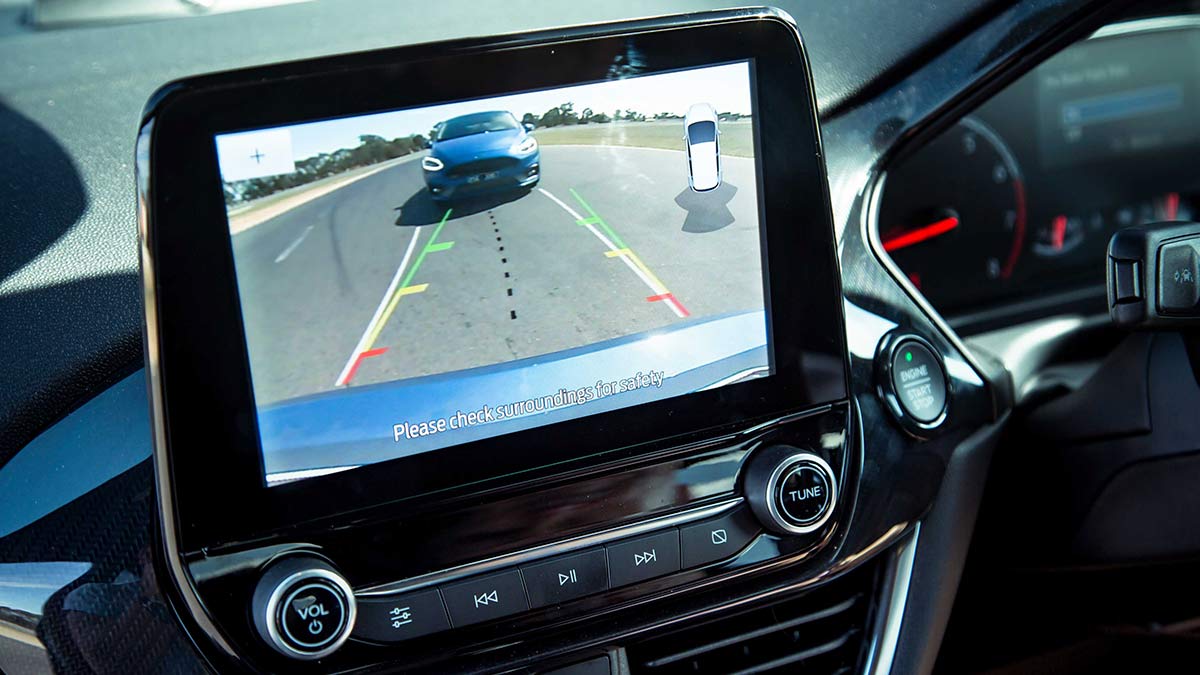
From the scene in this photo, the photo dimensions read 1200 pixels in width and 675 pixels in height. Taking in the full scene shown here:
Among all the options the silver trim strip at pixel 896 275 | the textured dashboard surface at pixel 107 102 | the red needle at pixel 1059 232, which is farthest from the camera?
the red needle at pixel 1059 232

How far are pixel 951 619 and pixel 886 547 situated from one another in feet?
1.18

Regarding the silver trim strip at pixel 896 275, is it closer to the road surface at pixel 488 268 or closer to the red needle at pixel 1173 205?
the road surface at pixel 488 268

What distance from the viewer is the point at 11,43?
1.78 m

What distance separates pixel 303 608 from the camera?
3.87 ft

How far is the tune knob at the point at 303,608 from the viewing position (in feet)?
3.83

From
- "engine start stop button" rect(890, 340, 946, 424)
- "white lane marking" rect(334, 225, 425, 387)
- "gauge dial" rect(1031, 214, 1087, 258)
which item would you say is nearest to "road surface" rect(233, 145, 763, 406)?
"white lane marking" rect(334, 225, 425, 387)

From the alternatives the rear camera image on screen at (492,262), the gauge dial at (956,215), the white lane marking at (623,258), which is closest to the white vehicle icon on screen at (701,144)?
the rear camera image on screen at (492,262)

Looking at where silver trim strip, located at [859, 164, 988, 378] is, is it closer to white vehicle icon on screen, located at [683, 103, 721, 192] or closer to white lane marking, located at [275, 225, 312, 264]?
white vehicle icon on screen, located at [683, 103, 721, 192]

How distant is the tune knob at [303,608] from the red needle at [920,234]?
1.55 metres

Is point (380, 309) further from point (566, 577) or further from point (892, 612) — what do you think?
point (892, 612)

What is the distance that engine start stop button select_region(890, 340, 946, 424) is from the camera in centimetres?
152

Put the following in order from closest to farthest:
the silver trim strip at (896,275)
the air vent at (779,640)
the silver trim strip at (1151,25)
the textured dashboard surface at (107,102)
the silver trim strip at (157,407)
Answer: the silver trim strip at (157,407) → the textured dashboard surface at (107,102) → the air vent at (779,640) → the silver trim strip at (896,275) → the silver trim strip at (1151,25)

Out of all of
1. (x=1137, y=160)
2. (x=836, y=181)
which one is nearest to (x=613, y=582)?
(x=836, y=181)

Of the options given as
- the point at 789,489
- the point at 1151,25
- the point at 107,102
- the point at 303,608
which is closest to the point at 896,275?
the point at 789,489
